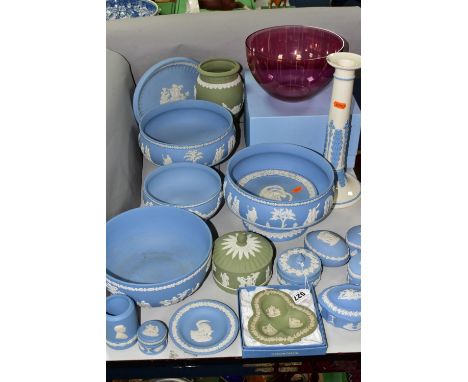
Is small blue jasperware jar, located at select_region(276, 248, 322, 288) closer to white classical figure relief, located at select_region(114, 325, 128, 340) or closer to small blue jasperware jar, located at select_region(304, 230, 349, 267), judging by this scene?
small blue jasperware jar, located at select_region(304, 230, 349, 267)

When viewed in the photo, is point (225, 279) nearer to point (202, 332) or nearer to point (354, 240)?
point (202, 332)

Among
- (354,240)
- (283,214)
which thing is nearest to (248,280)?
(283,214)

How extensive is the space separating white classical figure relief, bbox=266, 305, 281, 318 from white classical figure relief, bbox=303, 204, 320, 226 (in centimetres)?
18

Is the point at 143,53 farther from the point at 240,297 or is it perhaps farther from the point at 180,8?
the point at 240,297

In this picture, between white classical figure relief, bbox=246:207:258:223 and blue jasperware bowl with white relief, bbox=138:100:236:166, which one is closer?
white classical figure relief, bbox=246:207:258:223

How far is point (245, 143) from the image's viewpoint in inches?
50.5

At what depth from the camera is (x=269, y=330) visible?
77cm

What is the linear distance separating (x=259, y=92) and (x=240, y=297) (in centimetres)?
58

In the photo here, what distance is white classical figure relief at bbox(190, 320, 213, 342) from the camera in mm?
779

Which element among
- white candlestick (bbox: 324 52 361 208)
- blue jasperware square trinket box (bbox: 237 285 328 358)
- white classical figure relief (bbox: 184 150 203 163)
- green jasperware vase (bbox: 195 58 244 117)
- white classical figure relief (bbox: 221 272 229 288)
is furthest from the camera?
green jasperware vase (bbox: 195 58 244 117)

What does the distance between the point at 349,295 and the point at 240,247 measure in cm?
21

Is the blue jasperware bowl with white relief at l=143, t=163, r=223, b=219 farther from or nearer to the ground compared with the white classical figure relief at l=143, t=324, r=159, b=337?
farther from the ground

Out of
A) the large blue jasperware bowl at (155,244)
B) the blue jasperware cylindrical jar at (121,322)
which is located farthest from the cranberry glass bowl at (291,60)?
the blue jasperware cylindrical jar at (121,322)

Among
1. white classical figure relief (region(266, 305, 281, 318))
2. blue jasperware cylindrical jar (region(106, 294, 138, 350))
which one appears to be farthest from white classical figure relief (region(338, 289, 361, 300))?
blue jasperware cylindrical jar (region(106, 294, 138, 350))
